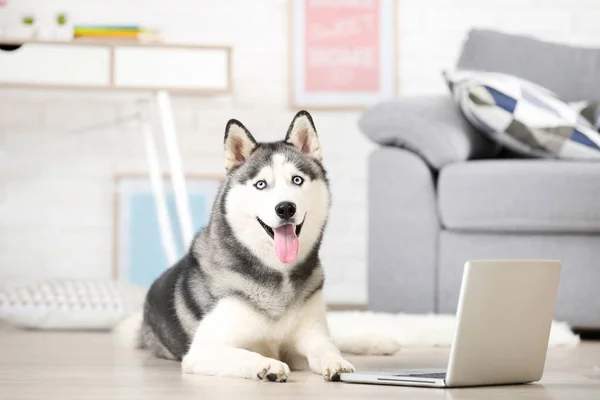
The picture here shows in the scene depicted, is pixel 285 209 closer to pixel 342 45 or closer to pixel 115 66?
pixel 115 66

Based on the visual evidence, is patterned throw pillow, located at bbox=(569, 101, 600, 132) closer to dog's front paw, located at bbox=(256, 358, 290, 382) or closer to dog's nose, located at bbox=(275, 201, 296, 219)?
dog's nose, located at bbox=(275, 201, 296, 219)

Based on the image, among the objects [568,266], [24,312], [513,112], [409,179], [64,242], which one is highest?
[513,112]

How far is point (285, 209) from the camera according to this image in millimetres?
1573

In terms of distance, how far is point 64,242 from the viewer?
3830 mm

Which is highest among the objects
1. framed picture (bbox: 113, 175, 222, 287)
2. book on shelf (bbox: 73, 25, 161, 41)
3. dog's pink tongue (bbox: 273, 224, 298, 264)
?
book on shelf (bbox: 73, 25, 161, 41)

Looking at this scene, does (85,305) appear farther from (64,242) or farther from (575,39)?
(575,39)

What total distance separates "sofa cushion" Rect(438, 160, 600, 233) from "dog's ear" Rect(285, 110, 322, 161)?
0.87m

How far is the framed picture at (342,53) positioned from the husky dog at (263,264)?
2.27 metres

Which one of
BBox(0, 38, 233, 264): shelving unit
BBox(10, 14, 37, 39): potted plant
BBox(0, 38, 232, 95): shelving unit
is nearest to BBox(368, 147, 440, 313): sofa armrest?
BBox(0, 38, 233, 264): shelving unit

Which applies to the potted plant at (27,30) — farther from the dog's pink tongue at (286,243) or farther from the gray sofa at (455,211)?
the dog's pink tongue at (286,243)

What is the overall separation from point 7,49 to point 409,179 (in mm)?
1513

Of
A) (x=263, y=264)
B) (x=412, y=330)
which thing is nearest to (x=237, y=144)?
(x=263, y=264)

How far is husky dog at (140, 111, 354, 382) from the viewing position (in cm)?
160

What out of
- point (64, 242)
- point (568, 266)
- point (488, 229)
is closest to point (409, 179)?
point (488, 229)
